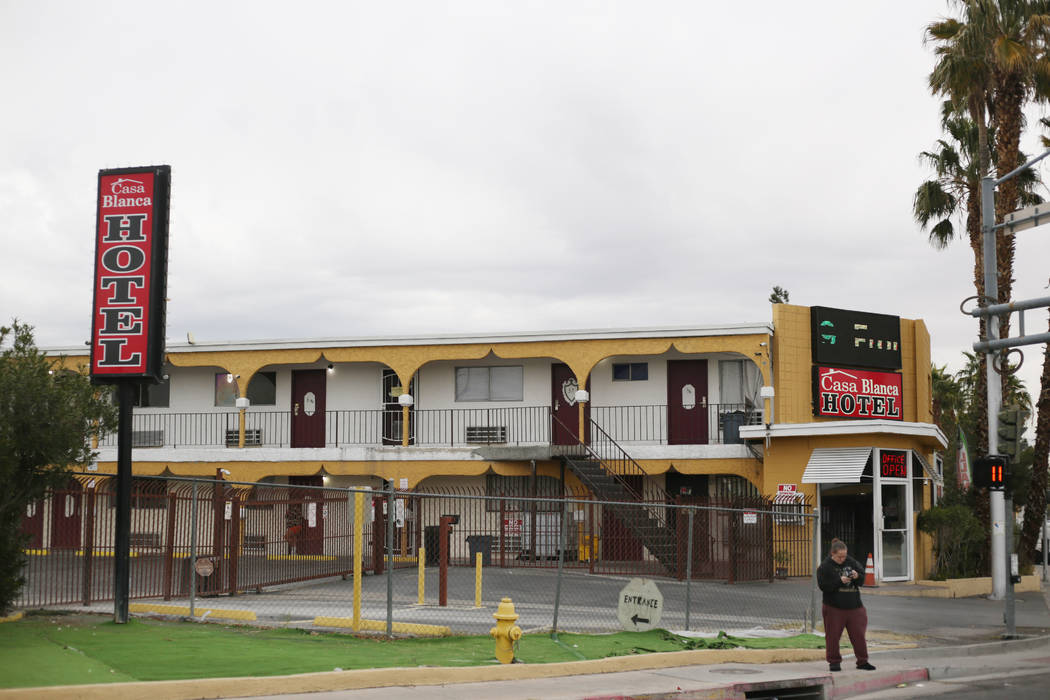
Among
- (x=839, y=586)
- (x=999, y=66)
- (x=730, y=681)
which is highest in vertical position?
(x=999, y=66)

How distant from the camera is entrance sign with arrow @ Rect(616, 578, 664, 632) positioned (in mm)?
14383

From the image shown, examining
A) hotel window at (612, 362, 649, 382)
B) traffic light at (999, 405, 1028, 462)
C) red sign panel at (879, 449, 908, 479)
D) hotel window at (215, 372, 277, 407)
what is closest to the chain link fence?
red sign panel at (879, 449, 908, 479)

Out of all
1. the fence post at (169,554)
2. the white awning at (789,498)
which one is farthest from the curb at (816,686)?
the white awning at (789,498)

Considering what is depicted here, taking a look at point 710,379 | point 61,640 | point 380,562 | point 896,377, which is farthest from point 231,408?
point 61,640

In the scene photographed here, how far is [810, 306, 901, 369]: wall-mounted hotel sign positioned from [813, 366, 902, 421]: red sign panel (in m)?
0.27

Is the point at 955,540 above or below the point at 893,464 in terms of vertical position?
below

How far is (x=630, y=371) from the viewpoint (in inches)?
1216

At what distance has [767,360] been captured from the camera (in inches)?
1094

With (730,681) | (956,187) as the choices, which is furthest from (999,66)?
(730,681)

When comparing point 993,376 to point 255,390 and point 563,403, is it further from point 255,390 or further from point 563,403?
point 255,390

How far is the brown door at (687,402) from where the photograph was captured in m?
30.3

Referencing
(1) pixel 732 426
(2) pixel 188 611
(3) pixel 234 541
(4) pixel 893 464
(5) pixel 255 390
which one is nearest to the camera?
(2) pixel 188 611

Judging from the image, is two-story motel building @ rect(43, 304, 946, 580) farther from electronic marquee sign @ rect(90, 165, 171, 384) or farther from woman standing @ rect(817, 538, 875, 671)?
electronic marquee sign @ rect(90, 165, 171, 384)

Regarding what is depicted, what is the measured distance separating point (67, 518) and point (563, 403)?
1740 cm
